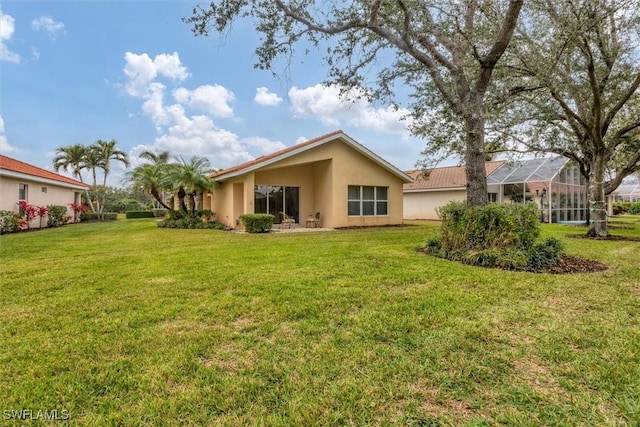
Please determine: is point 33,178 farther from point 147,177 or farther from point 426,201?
point 426,201

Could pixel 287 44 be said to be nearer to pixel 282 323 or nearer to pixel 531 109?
pixel 282 323

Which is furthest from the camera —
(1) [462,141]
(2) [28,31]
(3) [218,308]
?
(1) [462,141]

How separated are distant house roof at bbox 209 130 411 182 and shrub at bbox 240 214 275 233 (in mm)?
2422

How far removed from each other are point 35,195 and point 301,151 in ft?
53.3

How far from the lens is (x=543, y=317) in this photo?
4.15 m

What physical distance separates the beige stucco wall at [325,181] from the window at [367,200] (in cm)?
29

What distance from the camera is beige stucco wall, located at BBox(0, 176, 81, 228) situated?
1638 centimetres

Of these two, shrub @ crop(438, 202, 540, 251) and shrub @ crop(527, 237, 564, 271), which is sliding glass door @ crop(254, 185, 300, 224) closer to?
shrub @ crop(438, 202, 540, 251)

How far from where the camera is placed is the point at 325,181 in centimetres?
1784

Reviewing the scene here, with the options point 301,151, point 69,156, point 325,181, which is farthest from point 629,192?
point 69,156

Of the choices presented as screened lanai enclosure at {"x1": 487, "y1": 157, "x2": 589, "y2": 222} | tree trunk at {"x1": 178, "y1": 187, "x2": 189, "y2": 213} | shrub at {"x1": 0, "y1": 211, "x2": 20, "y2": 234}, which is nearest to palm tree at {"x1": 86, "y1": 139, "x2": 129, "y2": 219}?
shrub at {"x1": 0, "y1": 211, "x2": 20, "y2": 234}

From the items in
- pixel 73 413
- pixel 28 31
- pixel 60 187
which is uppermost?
pixel 28 31

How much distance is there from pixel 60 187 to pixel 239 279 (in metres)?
23.7

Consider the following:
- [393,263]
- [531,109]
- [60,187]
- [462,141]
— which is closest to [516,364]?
[393,263]
